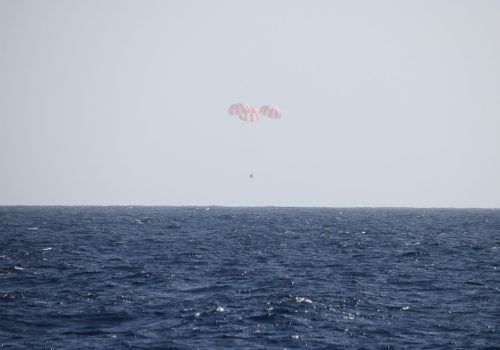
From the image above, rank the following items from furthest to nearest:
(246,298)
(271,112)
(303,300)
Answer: (271,112) → (246,298) → (303,300)

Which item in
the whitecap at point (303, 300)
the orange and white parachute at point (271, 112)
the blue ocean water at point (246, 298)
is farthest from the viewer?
the orange and white parachute at point (271, 112)

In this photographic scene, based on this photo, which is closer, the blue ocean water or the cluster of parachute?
the blue ocean water

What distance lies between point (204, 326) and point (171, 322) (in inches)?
55.6

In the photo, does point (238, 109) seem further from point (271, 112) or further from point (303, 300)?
point (303, 300)

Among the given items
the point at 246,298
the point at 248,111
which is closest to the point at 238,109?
the point at 248,111

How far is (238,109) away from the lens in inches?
3607

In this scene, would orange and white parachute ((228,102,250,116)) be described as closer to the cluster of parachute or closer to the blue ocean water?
the cluster of parachute

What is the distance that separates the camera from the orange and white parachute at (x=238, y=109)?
9050cm

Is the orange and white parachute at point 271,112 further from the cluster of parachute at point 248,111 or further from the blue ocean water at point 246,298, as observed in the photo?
the blue ocean water at point 246,298

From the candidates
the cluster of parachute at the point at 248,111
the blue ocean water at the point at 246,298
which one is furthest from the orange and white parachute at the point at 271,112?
the blue ocean water at the point at 246,298

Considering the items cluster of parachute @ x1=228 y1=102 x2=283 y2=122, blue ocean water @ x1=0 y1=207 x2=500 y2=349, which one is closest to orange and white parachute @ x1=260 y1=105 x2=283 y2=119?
cluster of parachute @ x1=228 y1=102 x2=283 y2=122

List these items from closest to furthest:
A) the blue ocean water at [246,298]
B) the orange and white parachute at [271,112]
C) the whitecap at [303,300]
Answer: the blue ocean water at [246,298] < the whitecap at [303,300] < the orange and white parachute at [271,112]

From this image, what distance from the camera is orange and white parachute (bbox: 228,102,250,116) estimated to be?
90500mm

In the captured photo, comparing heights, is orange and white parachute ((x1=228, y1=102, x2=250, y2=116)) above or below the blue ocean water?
above
